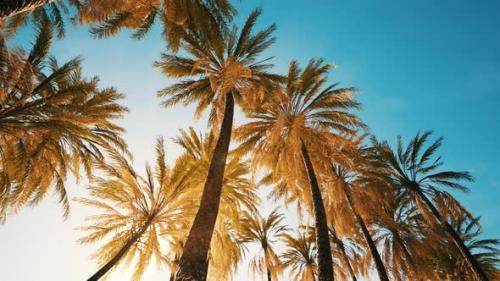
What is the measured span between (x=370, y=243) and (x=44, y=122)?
15248 millimetres

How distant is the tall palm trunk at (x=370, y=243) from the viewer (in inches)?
553

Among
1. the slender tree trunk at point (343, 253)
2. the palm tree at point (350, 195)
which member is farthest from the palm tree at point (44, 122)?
the slender tree trunk at point (343, 253)

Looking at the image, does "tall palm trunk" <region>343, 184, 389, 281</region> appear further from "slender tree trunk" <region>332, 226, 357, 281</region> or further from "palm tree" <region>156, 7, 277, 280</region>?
"palm tree" <region>156, 7, 277, 280</region>

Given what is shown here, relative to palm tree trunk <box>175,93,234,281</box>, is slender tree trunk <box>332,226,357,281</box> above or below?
above

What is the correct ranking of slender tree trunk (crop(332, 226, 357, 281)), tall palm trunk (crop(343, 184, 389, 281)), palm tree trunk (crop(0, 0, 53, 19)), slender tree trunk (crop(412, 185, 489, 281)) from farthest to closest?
slender tree trunk (crop(332, 226, 357, 281)) → tall palm trunk (crop(343, 184, 389, 281)) → slender tree trunk (crop(412, 185, 489, 281)) → palm tree trunk (crop(0, 0, 53, 19))

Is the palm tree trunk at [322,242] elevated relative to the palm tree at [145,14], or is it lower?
lower

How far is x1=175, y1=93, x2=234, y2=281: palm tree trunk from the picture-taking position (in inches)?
277

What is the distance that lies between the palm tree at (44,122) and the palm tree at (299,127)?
6.19 m

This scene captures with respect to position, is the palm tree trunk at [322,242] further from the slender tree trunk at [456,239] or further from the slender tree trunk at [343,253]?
the slender tree trunk at [343,253]

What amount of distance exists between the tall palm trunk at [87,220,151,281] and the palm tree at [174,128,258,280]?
2824 millimetres

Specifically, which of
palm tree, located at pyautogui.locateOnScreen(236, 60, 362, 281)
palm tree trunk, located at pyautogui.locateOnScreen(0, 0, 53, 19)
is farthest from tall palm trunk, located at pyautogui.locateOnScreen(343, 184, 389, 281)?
palm tree trunk, located at pyautogui.locateOnScreen(0, 0, 53, 19)

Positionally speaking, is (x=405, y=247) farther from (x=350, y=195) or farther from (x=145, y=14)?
(x=145, y=14)

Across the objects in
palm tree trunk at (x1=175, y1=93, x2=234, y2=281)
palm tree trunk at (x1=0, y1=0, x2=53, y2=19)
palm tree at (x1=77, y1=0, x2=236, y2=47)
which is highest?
palm tree at (x1=77, y1=0, x2=236, y2=47)

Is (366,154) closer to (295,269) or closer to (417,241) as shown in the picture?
(417,241)
